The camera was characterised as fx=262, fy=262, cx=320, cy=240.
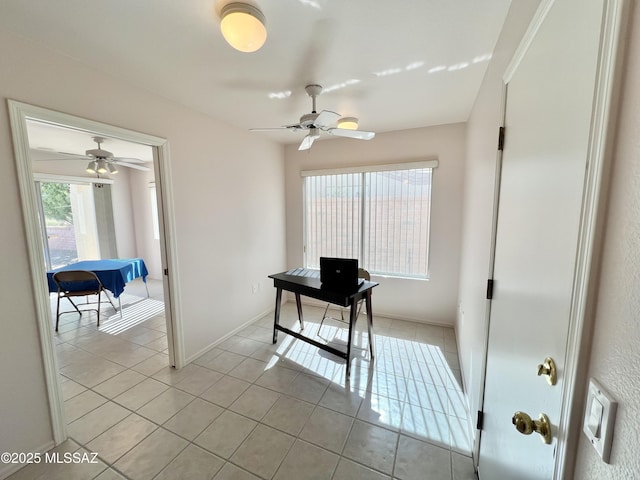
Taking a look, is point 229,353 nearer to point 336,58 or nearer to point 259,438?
point 259,438

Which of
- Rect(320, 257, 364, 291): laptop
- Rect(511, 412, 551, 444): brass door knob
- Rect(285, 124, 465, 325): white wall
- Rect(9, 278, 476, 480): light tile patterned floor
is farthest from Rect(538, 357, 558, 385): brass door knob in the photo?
Rect(285, 124, 465, 325): white wall

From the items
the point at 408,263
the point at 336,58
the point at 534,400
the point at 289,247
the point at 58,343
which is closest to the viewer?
the point at 534,400

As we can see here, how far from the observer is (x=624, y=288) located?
0.49 m

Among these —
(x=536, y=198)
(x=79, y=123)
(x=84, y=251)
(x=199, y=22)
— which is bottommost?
(x=84, y=251)

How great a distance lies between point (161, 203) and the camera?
2.40 metres

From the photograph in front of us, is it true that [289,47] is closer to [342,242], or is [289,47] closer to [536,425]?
[536,425]

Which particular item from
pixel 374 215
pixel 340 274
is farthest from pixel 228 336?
pixel 374 215

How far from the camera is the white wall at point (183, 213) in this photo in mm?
1537

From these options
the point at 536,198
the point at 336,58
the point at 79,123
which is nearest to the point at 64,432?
the point at 79,123

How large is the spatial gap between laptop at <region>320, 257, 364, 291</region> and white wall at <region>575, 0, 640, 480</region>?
195cm

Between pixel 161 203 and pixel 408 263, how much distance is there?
2977 millimetres

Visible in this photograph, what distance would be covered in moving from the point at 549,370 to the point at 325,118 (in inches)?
77.3

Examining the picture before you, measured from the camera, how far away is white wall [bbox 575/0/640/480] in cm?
46

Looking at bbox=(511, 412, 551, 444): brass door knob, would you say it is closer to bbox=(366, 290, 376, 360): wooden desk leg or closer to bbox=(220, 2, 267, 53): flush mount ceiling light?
bbox=(366, 290, 376, 360): wooden desk leg
